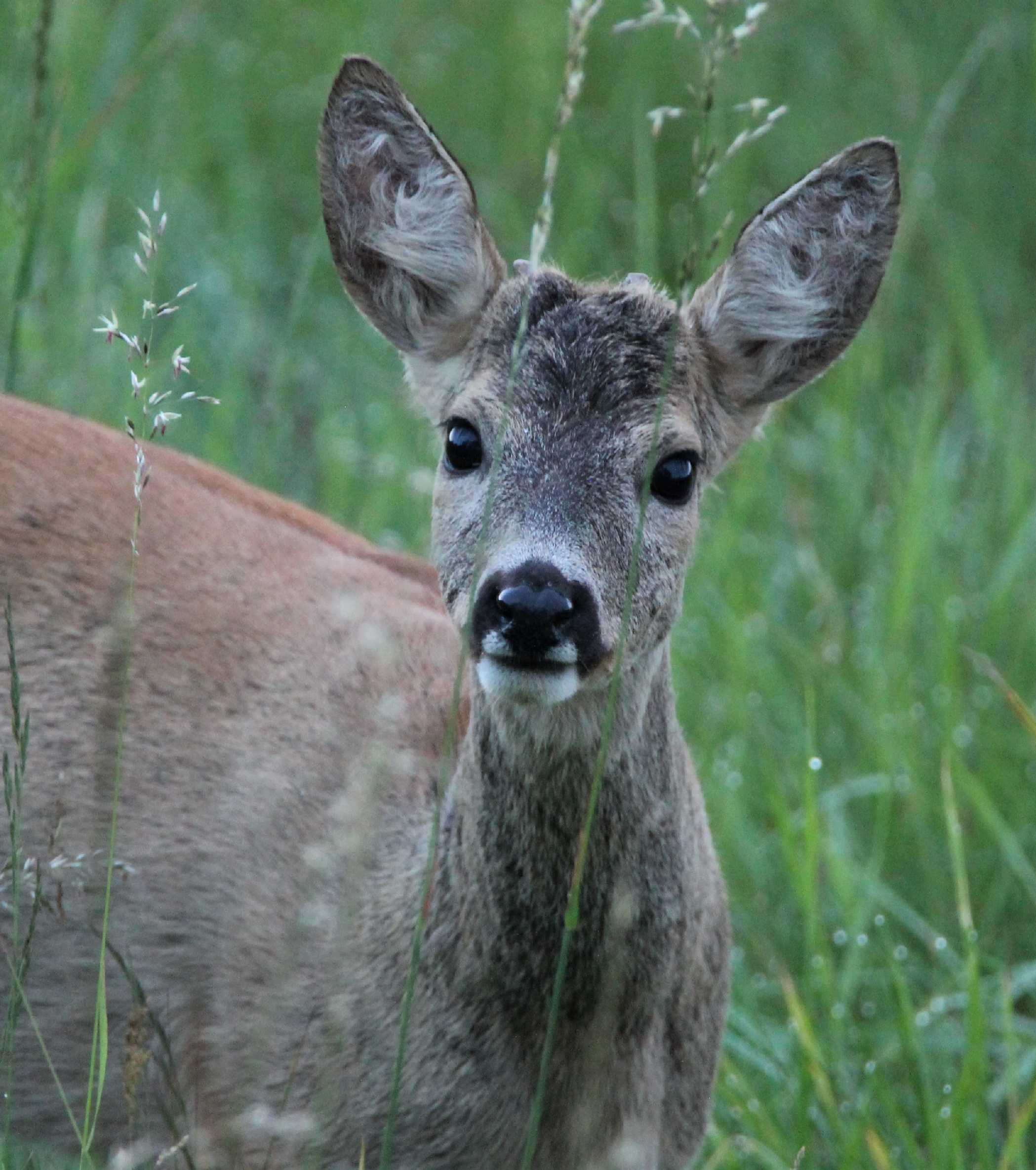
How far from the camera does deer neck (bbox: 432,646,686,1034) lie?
3.16 metres

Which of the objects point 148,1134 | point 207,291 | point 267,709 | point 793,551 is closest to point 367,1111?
point 148,1134

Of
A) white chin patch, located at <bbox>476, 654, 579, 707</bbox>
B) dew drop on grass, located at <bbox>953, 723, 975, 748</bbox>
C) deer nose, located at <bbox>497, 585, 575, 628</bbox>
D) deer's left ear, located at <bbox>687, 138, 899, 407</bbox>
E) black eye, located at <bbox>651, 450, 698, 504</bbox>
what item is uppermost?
deer's left ear, located at <bbox>687, 138, 899, 407</bbox>

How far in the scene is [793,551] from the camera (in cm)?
577

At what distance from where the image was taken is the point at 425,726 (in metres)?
3.63

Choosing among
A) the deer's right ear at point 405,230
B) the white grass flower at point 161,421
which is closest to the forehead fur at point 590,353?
the deer's right ear at point 405,230

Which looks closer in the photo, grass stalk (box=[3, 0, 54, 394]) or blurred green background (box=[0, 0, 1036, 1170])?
grass stalk (box=[3, 0, 54, 394])

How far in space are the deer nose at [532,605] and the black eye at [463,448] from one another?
1.61 feet

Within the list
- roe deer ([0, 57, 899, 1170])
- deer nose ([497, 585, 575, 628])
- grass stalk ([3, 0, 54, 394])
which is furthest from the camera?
grass stalk ([3, 0, 54, 394])

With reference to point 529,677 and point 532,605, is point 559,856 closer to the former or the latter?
point 529,677

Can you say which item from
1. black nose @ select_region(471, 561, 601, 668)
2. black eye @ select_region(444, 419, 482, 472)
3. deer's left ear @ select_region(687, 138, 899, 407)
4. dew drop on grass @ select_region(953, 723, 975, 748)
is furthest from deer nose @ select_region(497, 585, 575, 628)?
dew drop on grass @ select_region(953, 723, 975, 748)

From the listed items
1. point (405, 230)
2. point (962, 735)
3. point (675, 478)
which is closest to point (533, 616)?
point (675, 478)

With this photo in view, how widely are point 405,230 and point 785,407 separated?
322 cm

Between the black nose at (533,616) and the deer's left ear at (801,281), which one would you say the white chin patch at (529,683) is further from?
the deer's left ear at (801,281)

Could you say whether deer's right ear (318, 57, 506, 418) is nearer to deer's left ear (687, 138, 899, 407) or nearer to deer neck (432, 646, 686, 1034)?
deer's left ear (687, 138, 899, 407)
